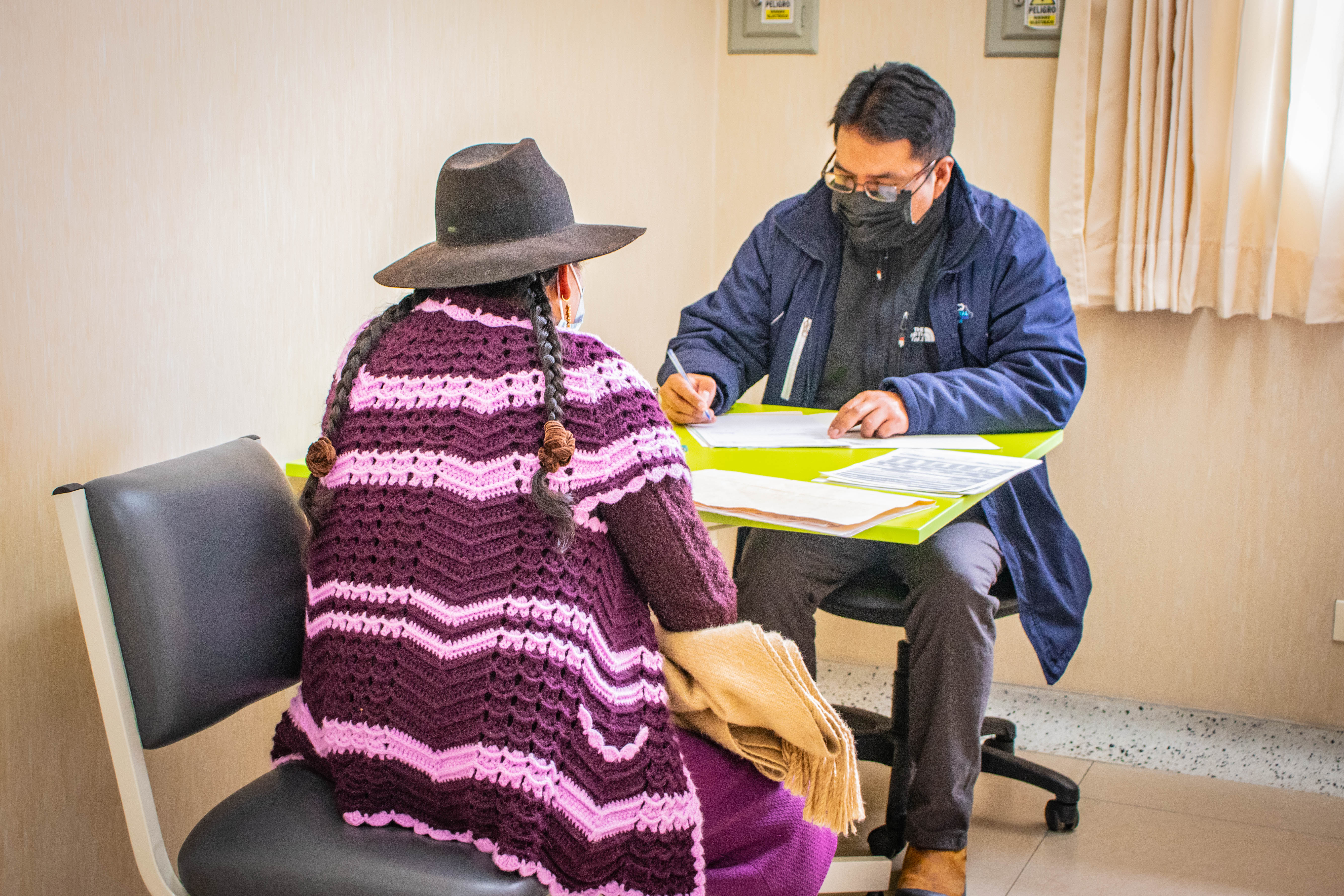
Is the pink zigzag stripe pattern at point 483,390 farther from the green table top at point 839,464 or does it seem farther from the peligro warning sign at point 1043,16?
the peligro warning sign at point 1043,16

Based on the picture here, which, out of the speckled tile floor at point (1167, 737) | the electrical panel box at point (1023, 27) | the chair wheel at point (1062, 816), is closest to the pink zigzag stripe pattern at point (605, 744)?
the chair wheel at point (1062, 816)

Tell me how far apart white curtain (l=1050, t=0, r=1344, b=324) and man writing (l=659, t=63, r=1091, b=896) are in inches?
19.5

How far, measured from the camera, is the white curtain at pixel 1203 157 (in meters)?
2.21

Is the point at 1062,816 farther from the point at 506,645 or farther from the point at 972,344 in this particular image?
the point at 506,645

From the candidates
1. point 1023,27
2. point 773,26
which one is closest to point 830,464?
point 1023,27

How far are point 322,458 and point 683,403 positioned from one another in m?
0.94

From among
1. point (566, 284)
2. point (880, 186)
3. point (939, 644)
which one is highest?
point (880, 186)

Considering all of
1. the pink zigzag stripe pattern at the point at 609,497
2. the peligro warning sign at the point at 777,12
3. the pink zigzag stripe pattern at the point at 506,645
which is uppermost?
the peligro warning sign at the point at 777,12

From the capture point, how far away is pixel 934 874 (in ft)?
5.52

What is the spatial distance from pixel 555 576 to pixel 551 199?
1.33 ft

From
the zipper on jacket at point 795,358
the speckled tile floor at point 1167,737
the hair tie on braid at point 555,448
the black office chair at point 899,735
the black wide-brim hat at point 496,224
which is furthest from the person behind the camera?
the speckled tile floor at point 1167,737

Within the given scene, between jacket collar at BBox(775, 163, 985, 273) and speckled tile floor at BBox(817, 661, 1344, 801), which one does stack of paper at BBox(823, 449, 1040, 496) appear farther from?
speckled tile floor at BBox(817, 661, 1344, 801)

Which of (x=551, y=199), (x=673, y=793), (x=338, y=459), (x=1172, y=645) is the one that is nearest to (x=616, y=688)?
(x=673, y=793)

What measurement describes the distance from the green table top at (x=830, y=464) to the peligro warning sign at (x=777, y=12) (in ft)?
4.49
